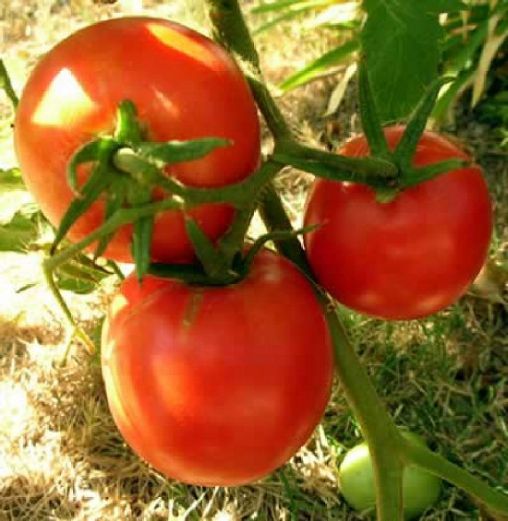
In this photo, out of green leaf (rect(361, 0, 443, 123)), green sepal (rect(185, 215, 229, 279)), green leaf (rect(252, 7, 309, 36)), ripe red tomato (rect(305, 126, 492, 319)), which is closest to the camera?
green sepal (rect(185, 215, 229, 279))

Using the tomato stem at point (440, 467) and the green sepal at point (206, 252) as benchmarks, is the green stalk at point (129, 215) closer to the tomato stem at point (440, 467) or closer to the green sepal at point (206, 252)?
the green sepal at point (206, 252)


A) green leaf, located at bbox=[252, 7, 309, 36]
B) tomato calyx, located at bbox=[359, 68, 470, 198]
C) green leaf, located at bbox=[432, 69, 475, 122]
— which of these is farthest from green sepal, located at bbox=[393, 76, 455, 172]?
green leaf, located at bbox=[252, 7, 309, 36]

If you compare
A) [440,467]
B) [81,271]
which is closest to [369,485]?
[440,467]

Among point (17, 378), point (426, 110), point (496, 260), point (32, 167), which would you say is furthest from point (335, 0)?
point (32, 167)

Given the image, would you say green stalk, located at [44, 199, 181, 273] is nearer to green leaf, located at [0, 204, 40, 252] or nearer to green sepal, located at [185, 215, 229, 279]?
green sepal, located at [185, 215, 229, 279]

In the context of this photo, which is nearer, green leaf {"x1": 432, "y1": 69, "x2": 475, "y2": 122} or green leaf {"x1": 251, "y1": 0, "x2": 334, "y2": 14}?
green leaf {"x1": 432, "y1": 69, "x2": 475, "y2": 122}

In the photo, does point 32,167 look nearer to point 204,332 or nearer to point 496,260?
point 204,332

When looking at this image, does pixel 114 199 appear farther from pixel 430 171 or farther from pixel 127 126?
pixel 430 171
